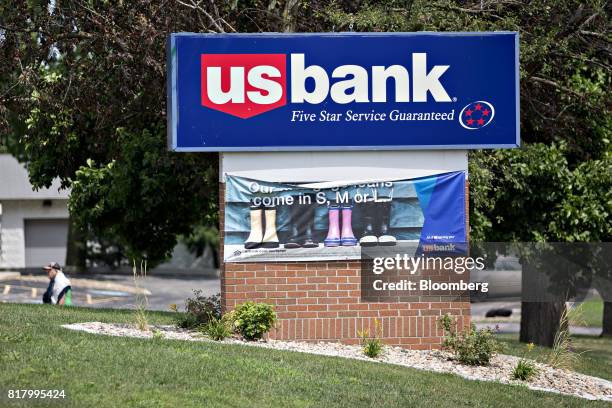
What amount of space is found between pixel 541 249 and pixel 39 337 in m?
13.0

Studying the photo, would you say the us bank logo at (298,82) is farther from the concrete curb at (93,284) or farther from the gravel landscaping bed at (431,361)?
the concrete curb at (93,284)

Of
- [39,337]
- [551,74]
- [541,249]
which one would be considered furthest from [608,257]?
[39,337]

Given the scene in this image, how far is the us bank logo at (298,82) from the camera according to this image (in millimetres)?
14508

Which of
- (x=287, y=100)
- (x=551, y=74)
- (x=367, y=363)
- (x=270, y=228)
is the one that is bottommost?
(x=367, y=363)

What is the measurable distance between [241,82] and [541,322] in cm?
1305

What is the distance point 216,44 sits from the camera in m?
14.5

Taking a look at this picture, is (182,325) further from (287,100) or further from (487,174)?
(487,174)

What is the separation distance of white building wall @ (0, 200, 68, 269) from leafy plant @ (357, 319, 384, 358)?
37.7 meters

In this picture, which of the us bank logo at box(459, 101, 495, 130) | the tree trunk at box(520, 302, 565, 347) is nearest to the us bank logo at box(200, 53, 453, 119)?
the us bank logo at box(459, 101, 495, 130)

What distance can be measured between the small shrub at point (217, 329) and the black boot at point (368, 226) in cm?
207

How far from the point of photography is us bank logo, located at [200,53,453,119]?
47.6 ft

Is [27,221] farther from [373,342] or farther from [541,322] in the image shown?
[373,342]

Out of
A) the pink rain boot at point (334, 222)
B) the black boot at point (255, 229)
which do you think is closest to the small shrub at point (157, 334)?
the black boot at point (255, 229)

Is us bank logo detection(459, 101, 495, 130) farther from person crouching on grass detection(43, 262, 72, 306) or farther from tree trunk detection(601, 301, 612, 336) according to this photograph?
tree trunk detection(601, 301, 612, 336)
